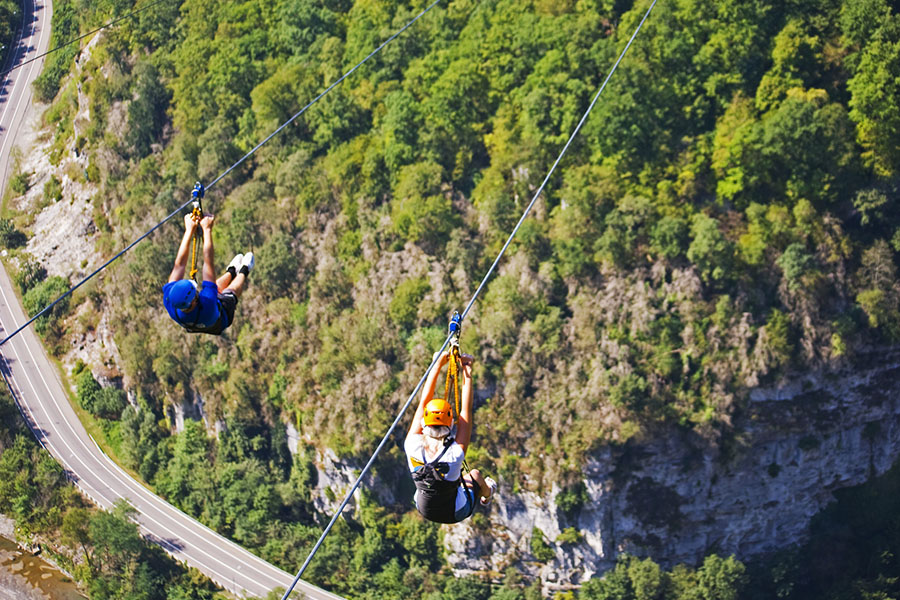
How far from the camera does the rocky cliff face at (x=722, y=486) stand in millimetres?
41812

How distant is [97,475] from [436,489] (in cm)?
4613

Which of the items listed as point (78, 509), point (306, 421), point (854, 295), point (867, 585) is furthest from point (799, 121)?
point (78, 509)

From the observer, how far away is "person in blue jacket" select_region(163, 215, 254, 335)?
37.4 ft

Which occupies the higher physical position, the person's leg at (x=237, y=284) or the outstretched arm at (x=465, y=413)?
the person's leg at (x=237, y=284)

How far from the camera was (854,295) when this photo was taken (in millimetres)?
41562

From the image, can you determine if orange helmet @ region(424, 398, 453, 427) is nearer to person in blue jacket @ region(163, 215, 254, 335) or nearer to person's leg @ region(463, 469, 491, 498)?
person's leg @ region(463, 469, 491, 498)

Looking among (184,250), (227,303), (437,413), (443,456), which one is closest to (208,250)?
(184,250)

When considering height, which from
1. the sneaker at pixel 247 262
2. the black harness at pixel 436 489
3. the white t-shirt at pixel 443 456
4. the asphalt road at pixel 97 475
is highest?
the sneaker at pixel 247 262

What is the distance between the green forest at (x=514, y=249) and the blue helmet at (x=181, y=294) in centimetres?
3086

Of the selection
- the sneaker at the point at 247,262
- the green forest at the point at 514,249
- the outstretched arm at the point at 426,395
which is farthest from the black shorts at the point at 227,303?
the green forest at the point at 514,249

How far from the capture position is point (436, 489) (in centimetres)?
1105

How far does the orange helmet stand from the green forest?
30736 millimetres

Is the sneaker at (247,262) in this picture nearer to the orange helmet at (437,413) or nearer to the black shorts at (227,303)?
the black shorts at (227,303)

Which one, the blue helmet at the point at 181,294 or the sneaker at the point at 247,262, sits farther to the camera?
the sneaker at the point at 247,262
